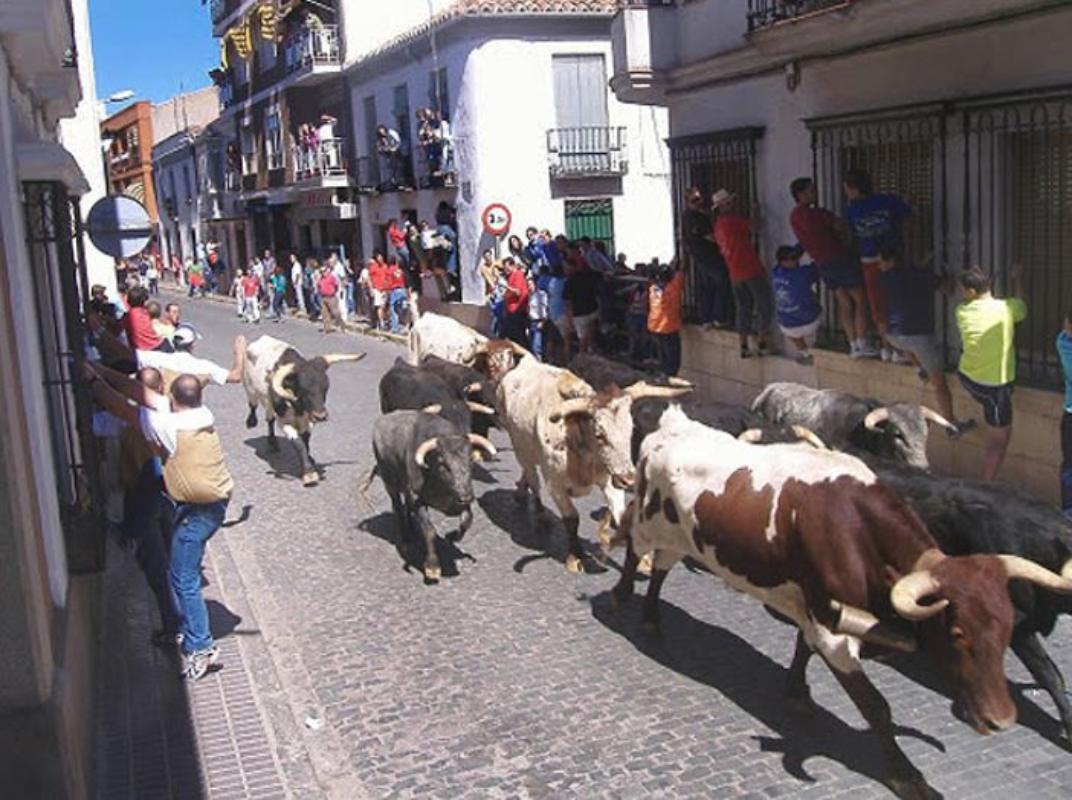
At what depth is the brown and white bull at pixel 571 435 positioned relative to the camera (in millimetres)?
8312

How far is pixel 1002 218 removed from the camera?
33.9ft

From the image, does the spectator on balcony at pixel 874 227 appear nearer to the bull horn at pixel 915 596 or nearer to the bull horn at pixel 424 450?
the bull horn at pixel 424 450

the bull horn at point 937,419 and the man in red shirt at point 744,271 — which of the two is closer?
the bull horn at point 937,419

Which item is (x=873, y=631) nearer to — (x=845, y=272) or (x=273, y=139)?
(x=845, y=272)

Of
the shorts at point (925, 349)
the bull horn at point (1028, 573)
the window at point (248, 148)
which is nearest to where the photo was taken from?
the bull horn at point (1028, 573)

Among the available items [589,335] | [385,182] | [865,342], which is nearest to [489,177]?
[385,182]

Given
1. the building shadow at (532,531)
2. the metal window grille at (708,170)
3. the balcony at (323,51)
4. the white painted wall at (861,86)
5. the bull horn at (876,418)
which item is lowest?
the building shadow at (532,531)

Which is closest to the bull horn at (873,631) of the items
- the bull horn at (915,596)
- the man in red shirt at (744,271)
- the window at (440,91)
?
the bull horn at (915,596)

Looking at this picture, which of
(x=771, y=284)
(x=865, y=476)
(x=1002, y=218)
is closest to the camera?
(x=865, y=476)

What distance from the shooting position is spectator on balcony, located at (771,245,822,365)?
11992 mm

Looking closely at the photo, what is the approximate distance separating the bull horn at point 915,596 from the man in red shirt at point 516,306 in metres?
12.6

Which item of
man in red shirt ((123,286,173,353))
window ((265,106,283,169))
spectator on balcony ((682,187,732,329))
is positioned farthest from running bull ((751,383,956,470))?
window ((265,106,283,169))

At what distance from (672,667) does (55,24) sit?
562cm

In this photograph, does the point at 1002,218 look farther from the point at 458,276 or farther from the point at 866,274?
the point at 458,276
